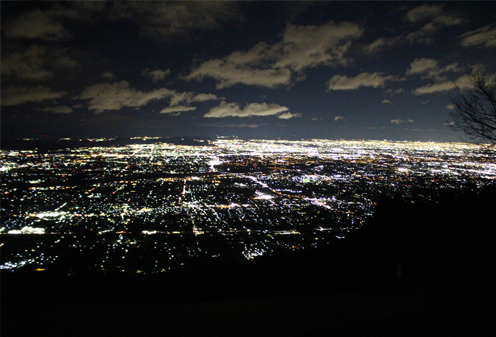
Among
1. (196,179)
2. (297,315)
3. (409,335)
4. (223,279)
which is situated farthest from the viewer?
(196,179)

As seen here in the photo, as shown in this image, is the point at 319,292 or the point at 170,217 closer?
the point at 319,292

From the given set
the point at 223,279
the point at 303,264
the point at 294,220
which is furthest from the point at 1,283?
the point at 294,220

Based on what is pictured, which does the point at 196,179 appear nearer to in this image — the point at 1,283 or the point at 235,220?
the point at 235,220

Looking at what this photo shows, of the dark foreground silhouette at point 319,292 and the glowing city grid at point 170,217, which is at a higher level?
the dark foreground silhouette at point 319,292

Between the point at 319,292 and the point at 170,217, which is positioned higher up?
the point at 319,292

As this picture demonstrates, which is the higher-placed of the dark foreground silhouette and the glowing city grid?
the dark foreground silhouette

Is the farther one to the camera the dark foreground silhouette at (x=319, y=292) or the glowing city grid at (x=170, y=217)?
the glowing city grid at (x=170, y=217)

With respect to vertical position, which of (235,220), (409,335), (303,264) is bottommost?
(235,220)

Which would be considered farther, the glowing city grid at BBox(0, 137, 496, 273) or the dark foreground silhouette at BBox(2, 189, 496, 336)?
the glowing city grid at BBox(0, 137, 496, 273)
